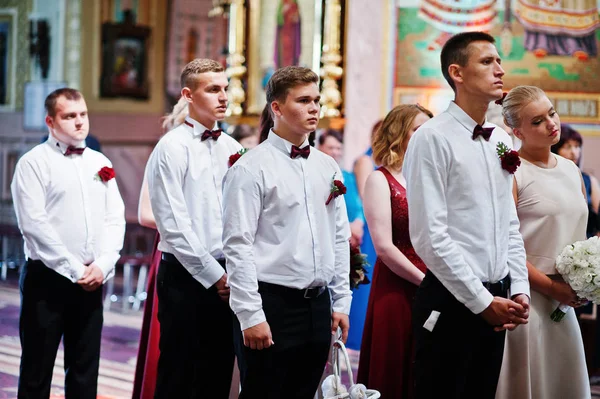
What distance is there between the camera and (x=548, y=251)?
12.3 feet

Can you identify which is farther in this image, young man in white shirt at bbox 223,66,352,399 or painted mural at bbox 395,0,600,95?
painted mural at bbox 395,0,600,95

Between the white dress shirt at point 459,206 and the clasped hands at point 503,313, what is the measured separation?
0.03m

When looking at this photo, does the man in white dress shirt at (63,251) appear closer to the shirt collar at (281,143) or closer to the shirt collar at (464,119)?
the shirt collar at (281,143)

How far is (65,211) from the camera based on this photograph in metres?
A: 4.29

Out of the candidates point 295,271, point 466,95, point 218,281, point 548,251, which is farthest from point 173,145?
point 548,251

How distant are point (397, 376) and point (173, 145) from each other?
1450mm

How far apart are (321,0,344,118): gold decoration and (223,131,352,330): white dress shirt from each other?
4879 mm

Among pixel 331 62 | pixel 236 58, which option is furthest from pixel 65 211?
pixel 236 58

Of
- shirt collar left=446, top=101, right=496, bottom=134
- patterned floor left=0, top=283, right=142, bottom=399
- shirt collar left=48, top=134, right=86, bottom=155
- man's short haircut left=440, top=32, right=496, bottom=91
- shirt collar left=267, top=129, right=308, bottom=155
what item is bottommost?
patterned floor left=0, top=283, right=142, bottom=399

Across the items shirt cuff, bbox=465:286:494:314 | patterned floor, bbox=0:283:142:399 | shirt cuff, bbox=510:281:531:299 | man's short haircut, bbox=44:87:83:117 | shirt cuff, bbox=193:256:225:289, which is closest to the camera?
shirt cuff, bbox=465:286:494:314

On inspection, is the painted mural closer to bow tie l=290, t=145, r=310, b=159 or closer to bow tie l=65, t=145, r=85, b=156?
bow tie l=65, t=145, r=85, b=156

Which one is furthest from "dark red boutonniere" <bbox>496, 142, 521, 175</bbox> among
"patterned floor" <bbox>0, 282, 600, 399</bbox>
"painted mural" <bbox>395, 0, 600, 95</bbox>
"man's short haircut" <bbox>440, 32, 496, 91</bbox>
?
"painted mural" <bbox>395, 0, 600, 95</bbox>

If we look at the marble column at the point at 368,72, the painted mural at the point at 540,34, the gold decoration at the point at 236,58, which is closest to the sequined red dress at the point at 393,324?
the marble column at the point at 368,72

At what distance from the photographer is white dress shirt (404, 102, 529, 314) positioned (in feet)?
10.0
